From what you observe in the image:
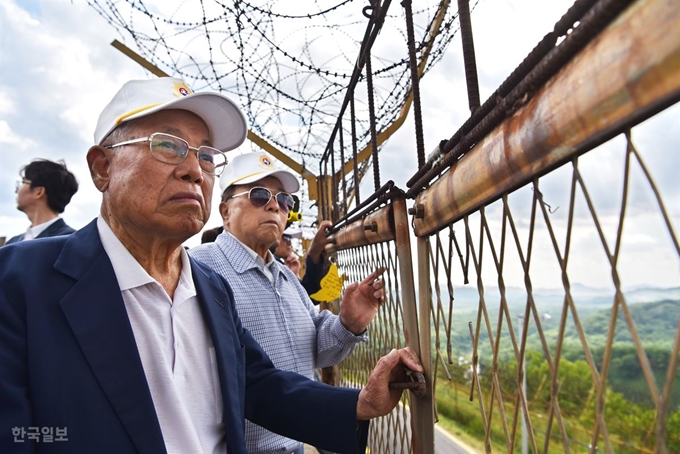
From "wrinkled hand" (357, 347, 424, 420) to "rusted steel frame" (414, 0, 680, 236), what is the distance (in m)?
0.72

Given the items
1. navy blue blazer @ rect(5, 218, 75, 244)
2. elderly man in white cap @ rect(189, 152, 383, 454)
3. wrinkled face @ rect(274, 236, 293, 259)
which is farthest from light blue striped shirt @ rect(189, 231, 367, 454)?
wrinkled face @ rect(274, 236, 293, 259)

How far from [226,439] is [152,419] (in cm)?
35

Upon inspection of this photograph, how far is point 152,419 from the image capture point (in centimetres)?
99

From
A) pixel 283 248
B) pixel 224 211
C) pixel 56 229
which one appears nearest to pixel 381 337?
pixel 224 211

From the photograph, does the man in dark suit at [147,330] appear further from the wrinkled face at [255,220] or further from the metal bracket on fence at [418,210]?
the wrinkled face at [255,220]

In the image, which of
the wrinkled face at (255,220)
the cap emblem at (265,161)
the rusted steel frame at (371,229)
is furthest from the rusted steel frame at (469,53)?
the cap emblem at (265,161)

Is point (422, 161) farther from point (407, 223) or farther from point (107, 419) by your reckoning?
point (107, 419)

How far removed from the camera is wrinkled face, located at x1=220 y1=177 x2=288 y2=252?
2.38 metres

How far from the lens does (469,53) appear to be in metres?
1.04

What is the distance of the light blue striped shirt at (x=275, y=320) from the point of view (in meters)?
2.02

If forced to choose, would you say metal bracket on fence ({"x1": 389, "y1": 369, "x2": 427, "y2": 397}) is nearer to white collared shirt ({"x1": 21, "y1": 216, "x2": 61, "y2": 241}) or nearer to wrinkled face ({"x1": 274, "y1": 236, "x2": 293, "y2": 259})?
white collared shirt ({"x1": 21, "y1": 216, "x2": 61, "y2": 241})

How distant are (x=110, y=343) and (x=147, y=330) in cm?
12

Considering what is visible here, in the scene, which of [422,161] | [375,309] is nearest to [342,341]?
[375,309]

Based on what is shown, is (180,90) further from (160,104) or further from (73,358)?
(73,358)
